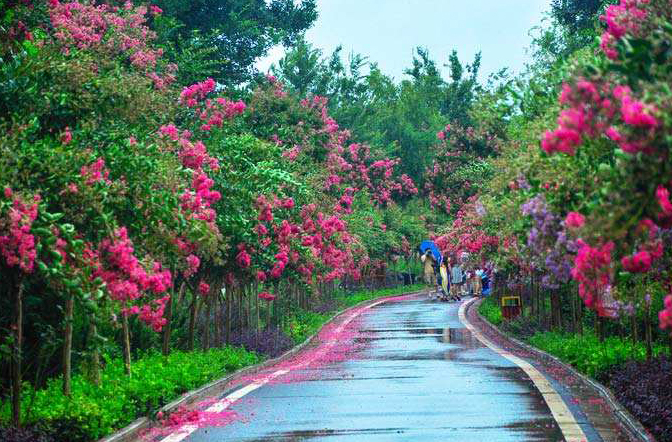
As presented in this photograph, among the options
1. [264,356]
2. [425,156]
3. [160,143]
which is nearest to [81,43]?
[160,143]

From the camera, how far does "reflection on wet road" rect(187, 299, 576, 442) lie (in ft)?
41.5

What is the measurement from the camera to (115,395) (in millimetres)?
14023

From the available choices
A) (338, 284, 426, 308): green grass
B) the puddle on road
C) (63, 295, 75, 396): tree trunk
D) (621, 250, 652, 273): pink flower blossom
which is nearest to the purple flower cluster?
(621, 250, 652, 273): pink flower blossom

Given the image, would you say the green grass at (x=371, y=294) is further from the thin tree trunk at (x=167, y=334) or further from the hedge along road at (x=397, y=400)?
the thin tree trunk at (x=167, y=334)

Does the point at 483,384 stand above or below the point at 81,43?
below

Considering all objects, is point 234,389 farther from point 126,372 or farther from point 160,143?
point 160,143

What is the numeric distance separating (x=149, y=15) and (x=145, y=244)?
1015 inches

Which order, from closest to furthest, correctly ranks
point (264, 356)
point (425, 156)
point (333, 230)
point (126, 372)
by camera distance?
1. point (126, 372)
2. point (264, 356)
3. point (333, 230)
4. point (425, 156)

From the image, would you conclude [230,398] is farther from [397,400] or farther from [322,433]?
[322,433]

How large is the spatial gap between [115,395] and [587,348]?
9481 mm

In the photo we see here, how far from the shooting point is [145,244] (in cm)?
1311

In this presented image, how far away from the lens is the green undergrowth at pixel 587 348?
18.3m

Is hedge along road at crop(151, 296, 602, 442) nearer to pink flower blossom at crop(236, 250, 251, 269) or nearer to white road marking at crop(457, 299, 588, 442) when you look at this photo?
white road marking at crop(457, 299, 588, 442)

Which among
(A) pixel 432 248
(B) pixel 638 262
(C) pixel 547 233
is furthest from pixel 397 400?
(A) pixel 432 248
